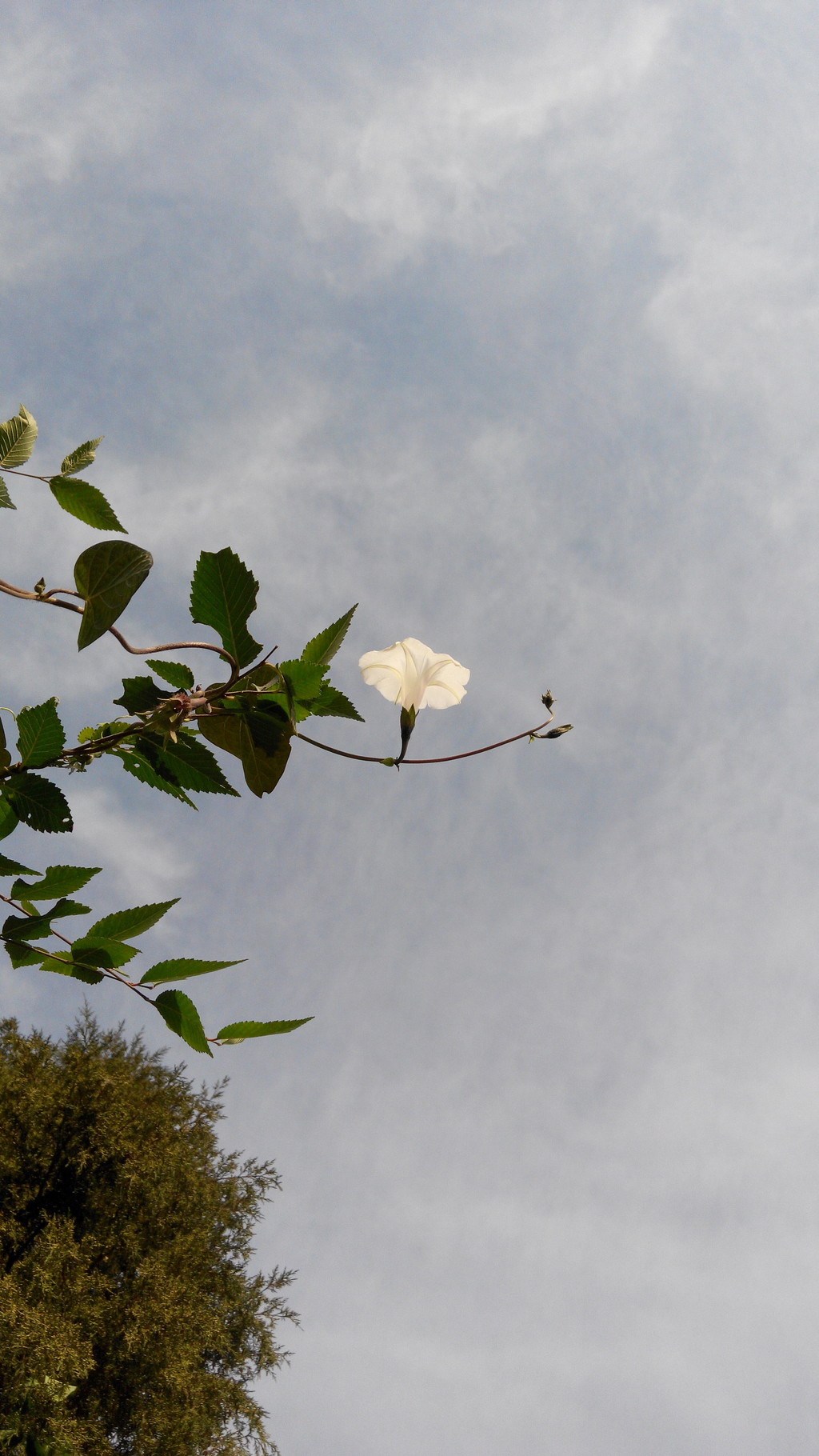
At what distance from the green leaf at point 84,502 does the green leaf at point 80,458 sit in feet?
0.09

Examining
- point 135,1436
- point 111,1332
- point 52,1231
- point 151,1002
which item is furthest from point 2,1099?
point 151,1002

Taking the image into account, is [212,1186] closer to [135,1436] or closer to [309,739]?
[135,1436]

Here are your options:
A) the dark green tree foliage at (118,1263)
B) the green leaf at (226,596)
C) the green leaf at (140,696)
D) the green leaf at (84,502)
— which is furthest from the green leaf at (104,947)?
the dark green tree foliage at (118,1263)

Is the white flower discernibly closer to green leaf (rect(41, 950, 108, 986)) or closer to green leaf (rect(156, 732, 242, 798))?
green leaf (rect(156, 732, 242, 798))

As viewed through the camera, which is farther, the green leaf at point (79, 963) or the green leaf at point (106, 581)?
the green leaf at point (79, 963)

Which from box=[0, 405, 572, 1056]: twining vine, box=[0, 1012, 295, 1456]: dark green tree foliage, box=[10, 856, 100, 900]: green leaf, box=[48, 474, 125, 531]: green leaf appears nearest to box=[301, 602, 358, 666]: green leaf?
box=[0, 405, 572, 1056]: twining vine

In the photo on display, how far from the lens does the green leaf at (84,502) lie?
1072 mm

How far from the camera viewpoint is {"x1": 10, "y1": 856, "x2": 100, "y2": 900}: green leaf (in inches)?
45.9

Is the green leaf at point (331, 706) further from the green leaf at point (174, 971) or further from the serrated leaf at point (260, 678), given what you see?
the green leaf at point (174, 971)

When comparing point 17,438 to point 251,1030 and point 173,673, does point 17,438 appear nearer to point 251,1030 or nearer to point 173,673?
point 173,673

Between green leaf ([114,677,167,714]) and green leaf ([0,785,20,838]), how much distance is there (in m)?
0.26

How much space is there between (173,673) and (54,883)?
0.36 meters

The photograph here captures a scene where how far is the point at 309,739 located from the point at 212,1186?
775 inches

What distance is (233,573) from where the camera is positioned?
0.98 m
